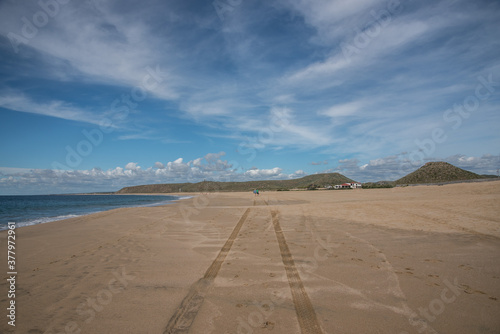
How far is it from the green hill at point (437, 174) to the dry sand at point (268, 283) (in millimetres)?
71658

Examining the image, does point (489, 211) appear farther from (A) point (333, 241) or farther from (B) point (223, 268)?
(B) point (223, 268)

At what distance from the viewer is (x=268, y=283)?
5.31m

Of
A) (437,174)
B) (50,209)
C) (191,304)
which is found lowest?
(50,209)

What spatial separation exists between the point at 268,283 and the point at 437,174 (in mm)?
83385

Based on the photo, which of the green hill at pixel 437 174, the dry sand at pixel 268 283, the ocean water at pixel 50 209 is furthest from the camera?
the green hill at pixel 437 174

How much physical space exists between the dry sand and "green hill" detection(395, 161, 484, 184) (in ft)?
235

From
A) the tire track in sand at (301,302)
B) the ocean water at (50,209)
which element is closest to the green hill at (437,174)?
the ocean water at (50,209)

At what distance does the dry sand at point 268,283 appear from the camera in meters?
3.82

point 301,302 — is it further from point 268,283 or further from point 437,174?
point 437,174

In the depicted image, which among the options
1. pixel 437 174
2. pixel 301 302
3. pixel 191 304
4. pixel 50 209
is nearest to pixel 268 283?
pixel 301 302

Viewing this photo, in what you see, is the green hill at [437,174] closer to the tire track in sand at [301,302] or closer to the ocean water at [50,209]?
the ocean water at [50,209]

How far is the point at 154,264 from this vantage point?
6824 mm

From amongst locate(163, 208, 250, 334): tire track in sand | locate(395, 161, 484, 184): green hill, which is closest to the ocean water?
locate(163, 208, 250, 334): tire track in sand

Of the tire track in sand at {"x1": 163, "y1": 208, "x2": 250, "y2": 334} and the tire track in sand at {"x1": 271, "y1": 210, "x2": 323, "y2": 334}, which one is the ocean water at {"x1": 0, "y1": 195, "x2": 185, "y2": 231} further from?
the tire track in sand at {"x1": 271, "y1": 210, "x2": 323, "y2": 334}
